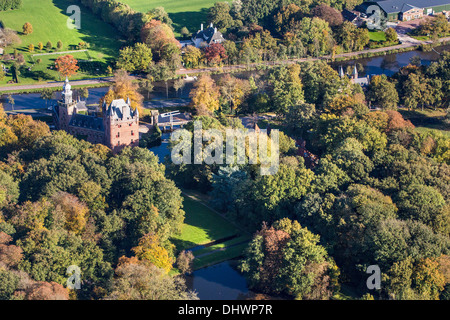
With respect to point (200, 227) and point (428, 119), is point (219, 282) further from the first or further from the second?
point (428, 119)

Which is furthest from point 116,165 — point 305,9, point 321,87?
point 305,9

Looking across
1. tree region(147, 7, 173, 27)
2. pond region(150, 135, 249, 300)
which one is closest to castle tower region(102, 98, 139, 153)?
pond region(150, 135, 249, 300)

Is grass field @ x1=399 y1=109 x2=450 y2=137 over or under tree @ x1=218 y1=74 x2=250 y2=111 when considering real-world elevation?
under

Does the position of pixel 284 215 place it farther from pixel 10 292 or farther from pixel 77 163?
pixel 10 292

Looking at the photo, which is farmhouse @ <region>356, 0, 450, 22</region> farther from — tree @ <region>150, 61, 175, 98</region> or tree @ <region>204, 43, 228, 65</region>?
tree @ <region>150, 61, 175, 98</region>

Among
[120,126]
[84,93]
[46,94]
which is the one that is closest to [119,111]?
[120,126]

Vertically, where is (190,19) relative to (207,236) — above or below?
above

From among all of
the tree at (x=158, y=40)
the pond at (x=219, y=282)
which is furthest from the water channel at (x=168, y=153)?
the tree at (x=158, y=40)
